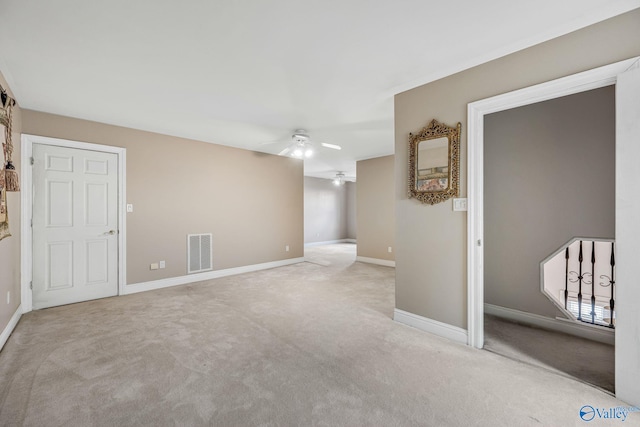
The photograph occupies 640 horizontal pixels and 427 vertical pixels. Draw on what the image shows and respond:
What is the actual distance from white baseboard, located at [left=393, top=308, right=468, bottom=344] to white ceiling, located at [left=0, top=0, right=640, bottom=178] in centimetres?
239

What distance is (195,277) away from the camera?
4.79 metres

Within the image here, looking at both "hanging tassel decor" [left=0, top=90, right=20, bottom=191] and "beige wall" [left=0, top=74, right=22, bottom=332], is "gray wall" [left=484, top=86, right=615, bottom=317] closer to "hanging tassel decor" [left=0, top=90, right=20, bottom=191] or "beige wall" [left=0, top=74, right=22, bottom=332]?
"hanging tassel decor" [left=0, top=90, right=20, bottom=191]

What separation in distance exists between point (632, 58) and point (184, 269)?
5574 mm

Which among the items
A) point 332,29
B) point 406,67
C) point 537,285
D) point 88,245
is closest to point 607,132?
point 537,285

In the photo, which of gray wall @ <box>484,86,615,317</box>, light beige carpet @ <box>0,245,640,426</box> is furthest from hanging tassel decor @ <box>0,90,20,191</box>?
gray wall @ <box>484,86,615,317</box>

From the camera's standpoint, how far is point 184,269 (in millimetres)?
4695

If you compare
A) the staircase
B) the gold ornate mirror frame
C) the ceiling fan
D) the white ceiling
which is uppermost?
the white ceiling

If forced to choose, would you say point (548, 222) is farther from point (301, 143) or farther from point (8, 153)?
point (8, 153)

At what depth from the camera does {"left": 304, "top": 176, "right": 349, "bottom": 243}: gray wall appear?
9969 millimetres

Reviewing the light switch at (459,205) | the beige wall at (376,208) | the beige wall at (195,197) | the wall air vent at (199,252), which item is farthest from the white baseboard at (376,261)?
the light switch at (459,205)

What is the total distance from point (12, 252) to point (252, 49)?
3.38m

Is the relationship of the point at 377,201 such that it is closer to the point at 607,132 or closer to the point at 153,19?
the point at 607,132

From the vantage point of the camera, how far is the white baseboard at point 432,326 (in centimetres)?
254

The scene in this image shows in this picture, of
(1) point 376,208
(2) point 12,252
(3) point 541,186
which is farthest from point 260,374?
(1) point 376,208
